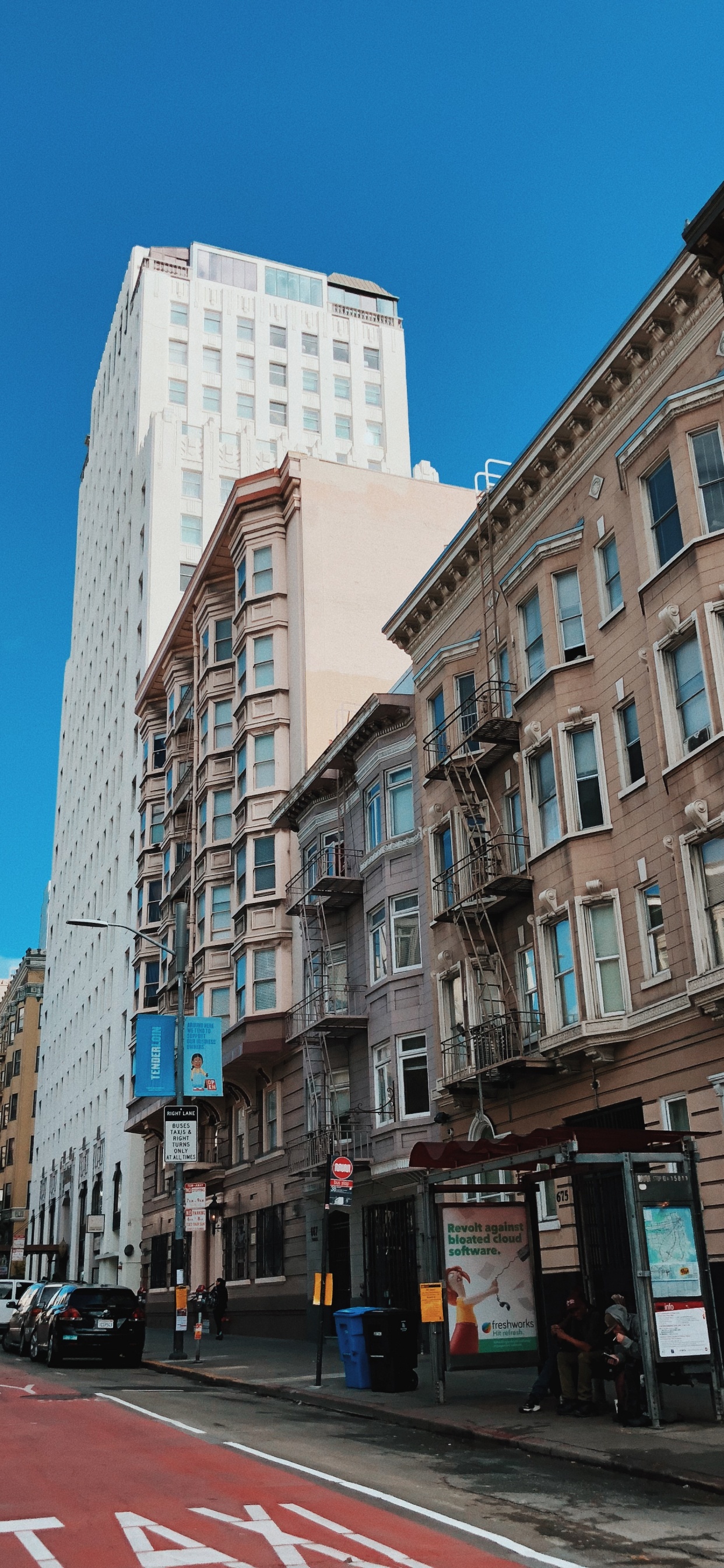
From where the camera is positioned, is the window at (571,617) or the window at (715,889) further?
the window at (571,617)

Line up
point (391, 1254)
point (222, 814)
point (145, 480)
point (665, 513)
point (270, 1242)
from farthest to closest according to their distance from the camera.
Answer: point (145, 480) → point (222, 814) → point (270, 1242) → point (391, 1254) → point (665, 513)

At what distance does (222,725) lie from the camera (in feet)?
149

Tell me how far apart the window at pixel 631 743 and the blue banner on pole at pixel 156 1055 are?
11.9 meters

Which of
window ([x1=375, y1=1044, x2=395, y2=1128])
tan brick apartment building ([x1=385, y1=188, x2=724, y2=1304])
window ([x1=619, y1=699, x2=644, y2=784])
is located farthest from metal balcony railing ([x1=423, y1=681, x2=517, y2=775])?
window ([x1=375, y1=1044, x2=395, y2=1128])

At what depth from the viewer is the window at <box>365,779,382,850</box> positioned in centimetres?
3195

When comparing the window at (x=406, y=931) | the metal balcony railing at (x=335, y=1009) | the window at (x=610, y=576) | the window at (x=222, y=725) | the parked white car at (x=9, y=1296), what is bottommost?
the parked white car at (x=9, y=1296)

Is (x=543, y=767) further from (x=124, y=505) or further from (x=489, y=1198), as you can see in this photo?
(x=124, y=505)

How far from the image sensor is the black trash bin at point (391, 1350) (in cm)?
1850

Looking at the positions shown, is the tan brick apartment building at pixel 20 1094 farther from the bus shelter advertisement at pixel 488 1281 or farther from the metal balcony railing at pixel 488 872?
the bus shelter advertisement at pixel 488 1281

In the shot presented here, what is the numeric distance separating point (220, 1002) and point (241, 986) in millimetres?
2973

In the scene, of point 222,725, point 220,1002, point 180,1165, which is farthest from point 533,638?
point 222,725

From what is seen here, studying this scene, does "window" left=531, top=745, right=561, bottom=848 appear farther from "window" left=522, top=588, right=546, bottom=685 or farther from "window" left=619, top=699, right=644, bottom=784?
"window" left=619, top=699, right=644, bottom=784

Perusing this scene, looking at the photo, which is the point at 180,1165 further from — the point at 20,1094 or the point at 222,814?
the point at 20,1094

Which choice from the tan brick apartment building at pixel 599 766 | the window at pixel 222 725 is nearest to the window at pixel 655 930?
the tan brick apartment building at pixel 599 766
